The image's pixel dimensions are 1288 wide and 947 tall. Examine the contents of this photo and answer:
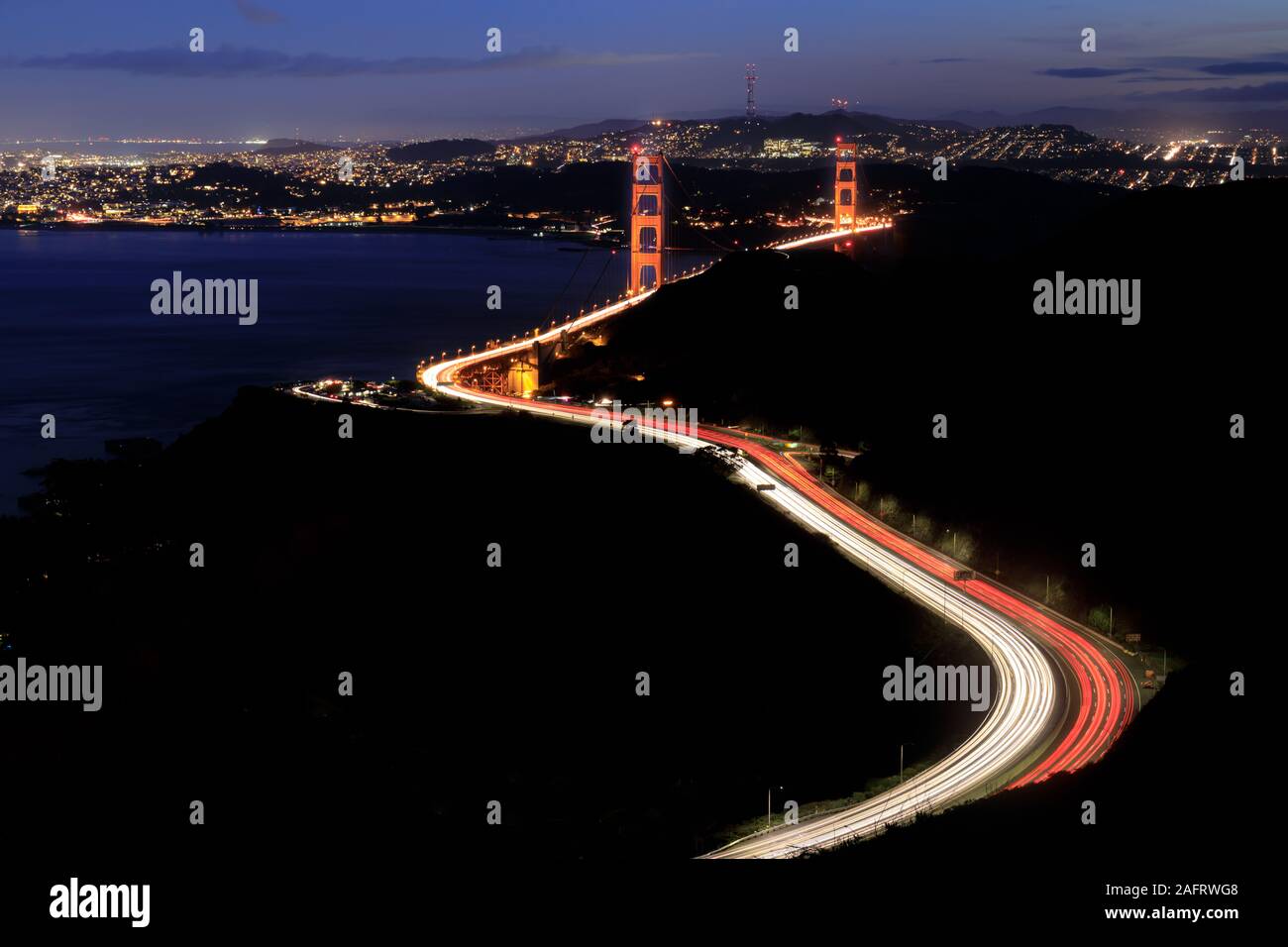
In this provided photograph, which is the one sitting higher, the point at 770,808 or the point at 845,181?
the point at 845,181

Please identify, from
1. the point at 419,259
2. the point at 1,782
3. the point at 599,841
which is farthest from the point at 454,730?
the point at 419,259

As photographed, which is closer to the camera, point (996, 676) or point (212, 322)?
point (996, 676)

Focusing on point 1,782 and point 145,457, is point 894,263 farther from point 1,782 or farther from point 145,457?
point 1,782

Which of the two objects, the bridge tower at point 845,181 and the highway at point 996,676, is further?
the bridge tower at point 845,181

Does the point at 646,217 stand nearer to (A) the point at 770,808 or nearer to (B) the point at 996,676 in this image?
(B) the point at 996,676

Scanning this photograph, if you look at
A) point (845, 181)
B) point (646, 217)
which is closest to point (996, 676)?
point (646, 217)

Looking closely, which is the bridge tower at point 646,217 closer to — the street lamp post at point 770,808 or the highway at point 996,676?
the highway at point 996,676

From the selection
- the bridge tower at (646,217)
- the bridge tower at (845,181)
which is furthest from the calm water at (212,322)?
the bridge tower at (845,181)
